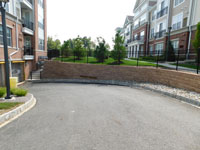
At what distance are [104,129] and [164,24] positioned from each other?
84.7ft

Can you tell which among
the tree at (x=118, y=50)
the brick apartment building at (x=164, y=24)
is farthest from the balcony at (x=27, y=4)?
the brick apartment building at (x=164, y=24)

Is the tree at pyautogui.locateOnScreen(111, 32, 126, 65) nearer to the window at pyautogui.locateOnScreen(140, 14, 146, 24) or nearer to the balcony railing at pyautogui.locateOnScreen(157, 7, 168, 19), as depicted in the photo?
the balcony railing at pyautogui.locateOnScreen(157, 7, 168, 19)

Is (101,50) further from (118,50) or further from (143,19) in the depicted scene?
(143,19)

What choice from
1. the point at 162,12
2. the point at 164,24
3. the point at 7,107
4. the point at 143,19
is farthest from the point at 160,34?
the point at 7,107

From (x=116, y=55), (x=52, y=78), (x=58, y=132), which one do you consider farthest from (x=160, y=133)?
(x=52, y=78)

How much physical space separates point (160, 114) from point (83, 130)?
331 cm

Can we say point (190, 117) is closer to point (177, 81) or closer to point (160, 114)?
point (160, 114)

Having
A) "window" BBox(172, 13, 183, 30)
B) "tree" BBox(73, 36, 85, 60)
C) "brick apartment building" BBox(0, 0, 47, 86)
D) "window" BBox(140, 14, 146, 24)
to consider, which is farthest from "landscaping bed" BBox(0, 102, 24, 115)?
"window" BBox(140, 14, 146, 24)

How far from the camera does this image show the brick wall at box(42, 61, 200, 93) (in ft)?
28.4

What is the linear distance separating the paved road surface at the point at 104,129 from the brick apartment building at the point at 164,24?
8.39 metres

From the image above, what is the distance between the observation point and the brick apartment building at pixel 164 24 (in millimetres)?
18203

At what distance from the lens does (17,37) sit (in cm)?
1516

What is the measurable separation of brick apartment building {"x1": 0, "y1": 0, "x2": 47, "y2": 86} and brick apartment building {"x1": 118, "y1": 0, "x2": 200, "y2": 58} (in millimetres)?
13153

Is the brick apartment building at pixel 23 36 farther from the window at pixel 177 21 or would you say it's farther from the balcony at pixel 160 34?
the window at pixel 177 21
